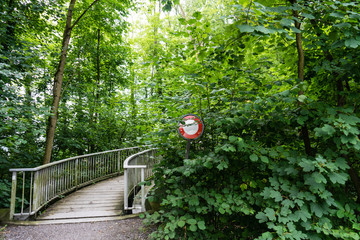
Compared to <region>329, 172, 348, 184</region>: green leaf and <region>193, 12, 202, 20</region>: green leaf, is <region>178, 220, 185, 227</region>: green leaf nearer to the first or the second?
<region>329, 172, 348, 184</region>: green leaf

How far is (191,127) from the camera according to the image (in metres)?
2.60

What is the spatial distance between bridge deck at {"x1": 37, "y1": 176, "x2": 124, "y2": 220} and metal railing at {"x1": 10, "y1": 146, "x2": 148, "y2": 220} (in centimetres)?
26

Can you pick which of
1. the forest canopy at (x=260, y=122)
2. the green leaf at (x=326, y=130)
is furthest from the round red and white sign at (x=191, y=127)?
the green leaf at (x=326, y=130)

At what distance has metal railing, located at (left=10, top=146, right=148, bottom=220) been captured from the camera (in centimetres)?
446

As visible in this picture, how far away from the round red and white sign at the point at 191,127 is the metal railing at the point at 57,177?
293 centimetres

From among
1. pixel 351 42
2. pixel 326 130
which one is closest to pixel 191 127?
pixel 326 130

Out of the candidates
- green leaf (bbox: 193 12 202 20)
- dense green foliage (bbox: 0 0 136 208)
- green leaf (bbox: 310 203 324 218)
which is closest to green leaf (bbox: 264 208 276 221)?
green leaf (bbox: 310 203 324 218)

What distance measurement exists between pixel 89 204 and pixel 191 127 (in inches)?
175

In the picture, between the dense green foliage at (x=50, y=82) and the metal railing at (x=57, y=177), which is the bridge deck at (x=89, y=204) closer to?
the metal railing at (x=57, y=177)

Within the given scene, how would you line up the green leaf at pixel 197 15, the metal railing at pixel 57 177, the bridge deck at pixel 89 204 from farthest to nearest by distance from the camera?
1. the bridge deck at pixel 89 204
2. the metal railing at pixel 57 177
3. the green leaf at pixel 197 15

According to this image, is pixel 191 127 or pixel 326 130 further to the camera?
pixel 191 127

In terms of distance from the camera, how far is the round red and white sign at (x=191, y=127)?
2600 mm

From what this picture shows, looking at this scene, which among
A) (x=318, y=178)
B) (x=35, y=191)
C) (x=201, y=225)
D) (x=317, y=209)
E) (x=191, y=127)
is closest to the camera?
(x=318, y=178)

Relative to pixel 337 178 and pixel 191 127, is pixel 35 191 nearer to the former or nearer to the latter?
pixel 191 127
